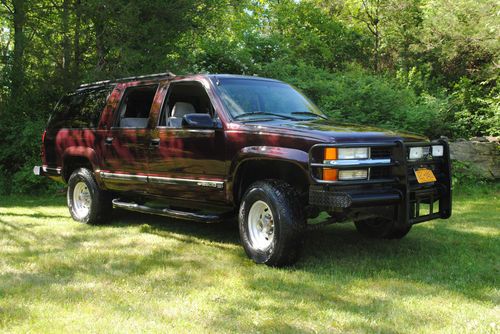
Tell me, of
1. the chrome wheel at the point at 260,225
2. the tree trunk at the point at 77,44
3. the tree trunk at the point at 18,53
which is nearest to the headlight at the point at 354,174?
the chrome wheel at the point at 260,225

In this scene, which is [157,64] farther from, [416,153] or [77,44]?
[416,153]

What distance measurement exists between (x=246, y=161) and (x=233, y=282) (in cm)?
130

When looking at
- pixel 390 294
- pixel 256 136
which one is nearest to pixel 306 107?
pixel 256 136

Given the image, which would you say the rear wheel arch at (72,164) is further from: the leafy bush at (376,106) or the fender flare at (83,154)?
the leafy bush at (376,106)

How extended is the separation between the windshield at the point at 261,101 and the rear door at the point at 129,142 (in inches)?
45.9

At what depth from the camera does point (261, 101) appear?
5988 mm

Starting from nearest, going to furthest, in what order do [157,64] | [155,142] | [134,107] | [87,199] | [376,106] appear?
[155,142]
[134,107]
[87,199]
[157,64]
[376,106]

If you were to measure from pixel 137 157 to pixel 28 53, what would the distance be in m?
7.13

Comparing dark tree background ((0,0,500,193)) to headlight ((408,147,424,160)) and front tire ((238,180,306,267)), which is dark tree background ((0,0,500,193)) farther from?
front tire ((238,180,306,267))

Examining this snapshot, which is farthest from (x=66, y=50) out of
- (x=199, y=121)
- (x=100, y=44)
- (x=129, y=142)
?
(x=199, y=121)

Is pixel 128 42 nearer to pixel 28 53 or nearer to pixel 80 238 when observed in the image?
pixel 28 53

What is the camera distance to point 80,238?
6.42 m

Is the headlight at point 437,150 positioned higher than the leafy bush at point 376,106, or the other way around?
the leafy bush at point 376,106

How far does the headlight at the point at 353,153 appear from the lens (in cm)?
458
